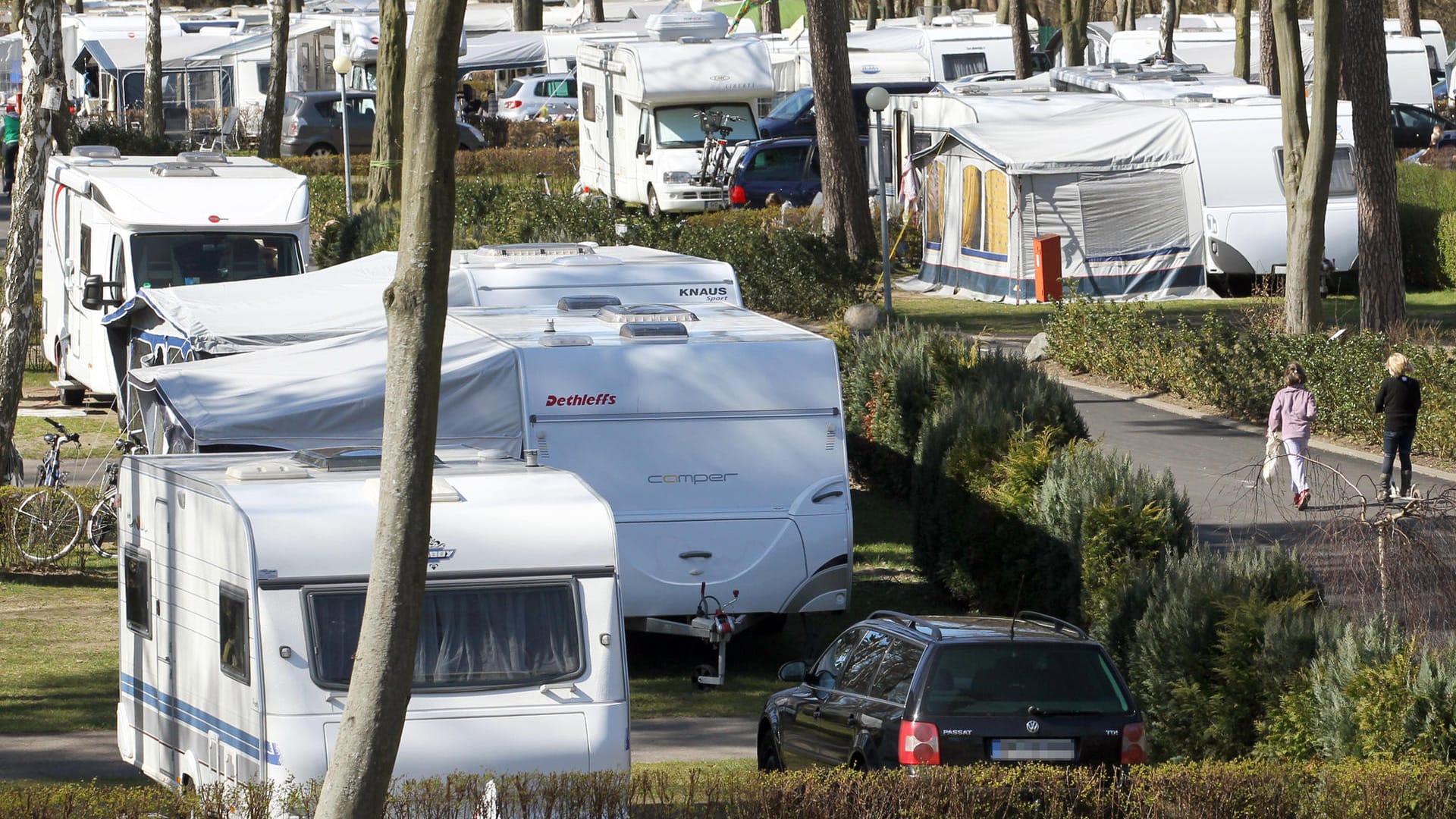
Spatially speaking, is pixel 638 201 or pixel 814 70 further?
pixel 638 201

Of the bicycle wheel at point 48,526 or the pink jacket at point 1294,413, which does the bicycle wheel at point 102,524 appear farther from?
the pink jacket at point 1294,413

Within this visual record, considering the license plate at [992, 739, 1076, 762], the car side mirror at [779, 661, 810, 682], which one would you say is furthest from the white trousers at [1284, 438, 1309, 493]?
the license plate at [992, 739, 1076, 762]

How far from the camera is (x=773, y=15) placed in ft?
178

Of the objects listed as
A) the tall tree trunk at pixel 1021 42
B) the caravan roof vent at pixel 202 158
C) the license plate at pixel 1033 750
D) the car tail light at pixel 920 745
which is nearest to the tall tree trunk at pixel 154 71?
the caravan roof vent at pixel 202 158

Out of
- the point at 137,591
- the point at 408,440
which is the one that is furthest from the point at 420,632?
the point at 137,591

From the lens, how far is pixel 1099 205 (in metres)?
26.7

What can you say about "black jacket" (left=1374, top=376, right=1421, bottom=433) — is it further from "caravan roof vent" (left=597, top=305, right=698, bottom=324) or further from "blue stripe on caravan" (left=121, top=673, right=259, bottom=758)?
"blue stripe on caravan" (left=121, top=673, right=259, bottom=758)

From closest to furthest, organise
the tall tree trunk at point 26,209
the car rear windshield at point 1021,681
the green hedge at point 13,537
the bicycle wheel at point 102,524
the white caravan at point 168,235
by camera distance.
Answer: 1. the car rear windshield at point 1021,681
2. the green hedge at point 13,537
3. the bicycle wheel at point 102,524
4. the tall tree trunk at point 26,209
5. the white caravan at point 168,235

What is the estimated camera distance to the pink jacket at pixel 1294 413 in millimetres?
14961

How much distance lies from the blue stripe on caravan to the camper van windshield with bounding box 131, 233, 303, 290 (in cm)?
1073

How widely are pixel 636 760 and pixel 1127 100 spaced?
24048mm

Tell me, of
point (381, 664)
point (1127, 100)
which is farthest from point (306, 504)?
point (1127, 100)

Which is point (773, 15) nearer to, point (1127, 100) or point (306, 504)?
point (1127, 100)

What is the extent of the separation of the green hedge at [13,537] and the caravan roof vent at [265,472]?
667 cm
